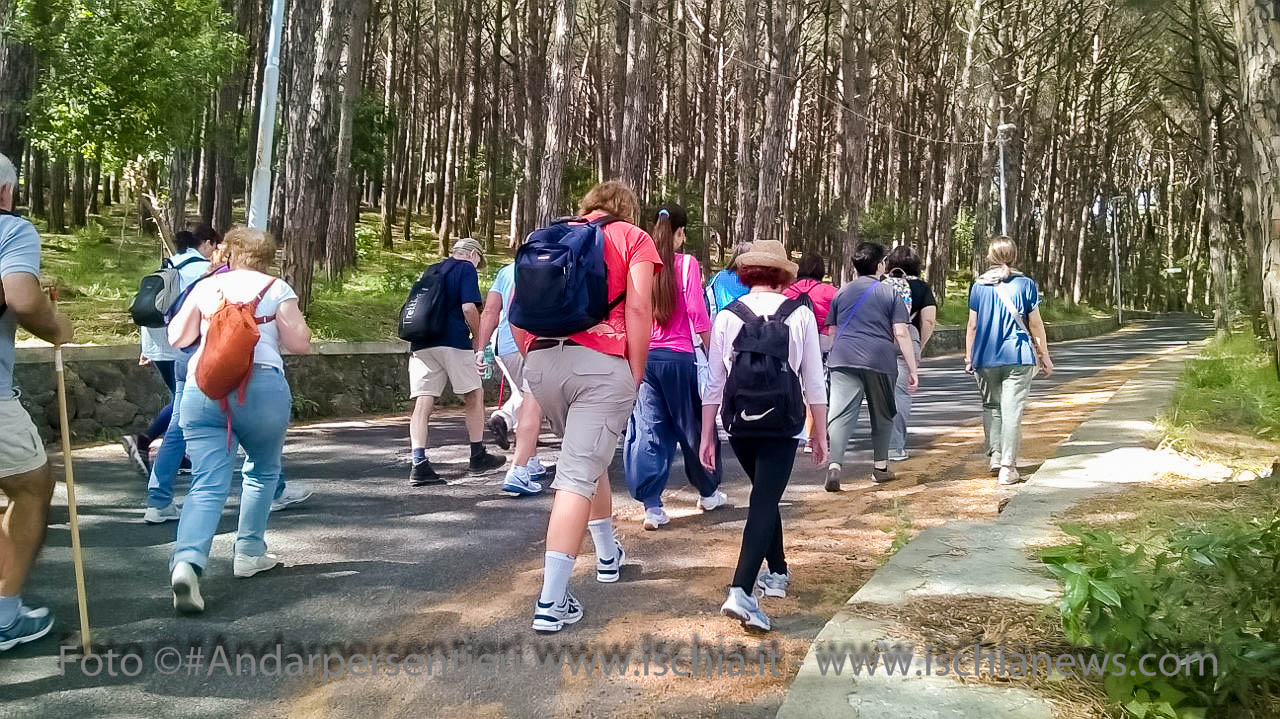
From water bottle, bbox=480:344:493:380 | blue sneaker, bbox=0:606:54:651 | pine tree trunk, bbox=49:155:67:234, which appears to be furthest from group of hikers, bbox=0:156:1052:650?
pine tree trunk, bbox=49:155:67:234

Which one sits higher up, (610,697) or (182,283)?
(182,283)

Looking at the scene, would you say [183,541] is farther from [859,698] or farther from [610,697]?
[859,698]

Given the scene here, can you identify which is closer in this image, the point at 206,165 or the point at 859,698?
the point at 859,698

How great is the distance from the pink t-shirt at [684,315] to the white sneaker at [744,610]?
220 cm

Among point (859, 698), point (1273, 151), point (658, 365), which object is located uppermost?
point (1273, 151)

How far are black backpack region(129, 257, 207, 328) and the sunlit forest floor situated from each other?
1.77 ft

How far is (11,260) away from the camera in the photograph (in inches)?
151

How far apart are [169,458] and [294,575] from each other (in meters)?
1.62

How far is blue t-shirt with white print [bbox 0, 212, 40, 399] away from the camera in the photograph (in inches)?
151

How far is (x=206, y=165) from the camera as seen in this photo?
31438 mm

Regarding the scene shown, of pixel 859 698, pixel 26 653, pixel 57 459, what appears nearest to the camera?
pixel 859 698

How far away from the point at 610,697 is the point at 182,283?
4.79 m

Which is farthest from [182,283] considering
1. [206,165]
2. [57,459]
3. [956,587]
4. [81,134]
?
[206,165]

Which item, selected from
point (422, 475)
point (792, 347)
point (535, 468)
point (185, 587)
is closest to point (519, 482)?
point (535, 468)
